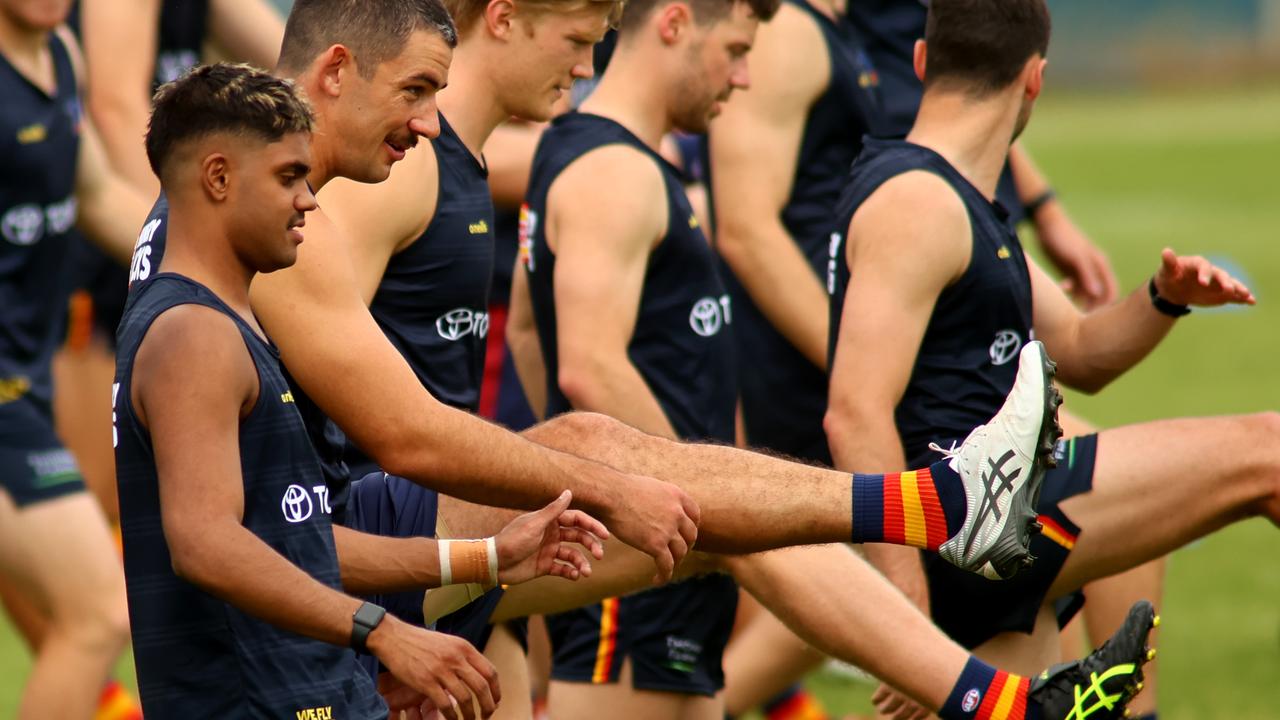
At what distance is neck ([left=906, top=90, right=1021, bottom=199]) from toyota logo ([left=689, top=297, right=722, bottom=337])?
0.90m

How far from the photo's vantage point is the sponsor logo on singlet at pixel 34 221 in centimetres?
630

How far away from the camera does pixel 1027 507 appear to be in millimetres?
4320

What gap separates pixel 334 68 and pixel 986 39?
6.28 feet

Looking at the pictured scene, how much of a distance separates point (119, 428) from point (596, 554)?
41.7 inches

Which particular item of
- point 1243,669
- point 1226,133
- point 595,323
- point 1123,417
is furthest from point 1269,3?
point 595,323

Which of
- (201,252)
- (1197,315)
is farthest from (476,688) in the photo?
(1197,315)

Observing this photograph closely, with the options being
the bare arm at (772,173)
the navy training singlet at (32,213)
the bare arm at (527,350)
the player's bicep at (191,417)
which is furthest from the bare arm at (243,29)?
the player's bicep at (191,417)

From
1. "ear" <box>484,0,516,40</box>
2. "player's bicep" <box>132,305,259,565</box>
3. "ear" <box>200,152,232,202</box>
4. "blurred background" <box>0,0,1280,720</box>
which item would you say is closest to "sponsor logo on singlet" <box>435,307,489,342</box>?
"ear" <box>484,0,516,40</box>

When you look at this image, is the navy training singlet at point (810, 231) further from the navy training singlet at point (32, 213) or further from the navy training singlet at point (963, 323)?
the navy training singlet at point (32, 213)

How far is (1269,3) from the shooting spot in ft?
141

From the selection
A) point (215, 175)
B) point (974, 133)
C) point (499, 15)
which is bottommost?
point (974, 133)

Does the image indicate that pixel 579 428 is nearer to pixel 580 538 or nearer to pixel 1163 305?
pixel 580 538

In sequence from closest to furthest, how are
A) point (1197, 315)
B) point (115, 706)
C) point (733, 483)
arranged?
point (733, 483)
point (115, 706)
point (1197, 315)

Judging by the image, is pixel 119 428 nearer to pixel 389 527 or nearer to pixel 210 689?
pixel 210 689
